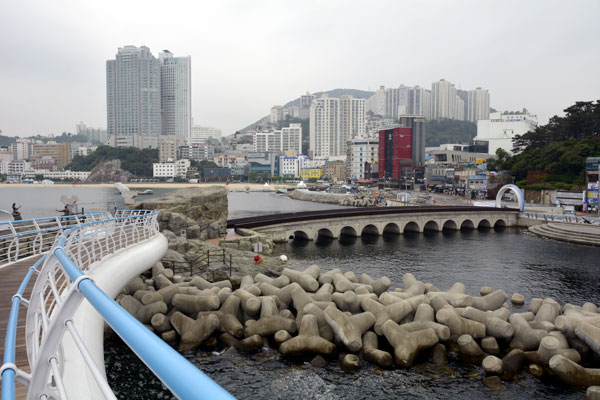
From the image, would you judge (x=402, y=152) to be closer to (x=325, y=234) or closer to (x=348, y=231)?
(x=348, y=231)

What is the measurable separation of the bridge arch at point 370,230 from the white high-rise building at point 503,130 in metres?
86.9

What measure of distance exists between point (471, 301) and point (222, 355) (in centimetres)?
1014

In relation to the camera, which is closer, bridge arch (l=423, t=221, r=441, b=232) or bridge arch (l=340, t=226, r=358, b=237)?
bridge arch (l=340, t=226, r=358, b=237)

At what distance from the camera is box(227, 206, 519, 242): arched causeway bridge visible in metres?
40.1

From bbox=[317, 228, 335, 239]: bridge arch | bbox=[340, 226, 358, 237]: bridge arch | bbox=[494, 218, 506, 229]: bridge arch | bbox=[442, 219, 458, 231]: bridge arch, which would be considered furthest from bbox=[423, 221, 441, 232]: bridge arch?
bbox=[317, 228, 335, 239]: bridge arch

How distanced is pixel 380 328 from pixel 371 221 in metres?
32.3

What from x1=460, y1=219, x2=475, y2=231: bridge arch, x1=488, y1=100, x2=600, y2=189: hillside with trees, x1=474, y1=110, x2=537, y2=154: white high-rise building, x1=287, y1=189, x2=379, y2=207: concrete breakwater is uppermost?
x1=474, y1=110, x2=537, y2=154: white high-rise building

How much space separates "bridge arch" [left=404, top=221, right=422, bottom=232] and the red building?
67237 millimetres

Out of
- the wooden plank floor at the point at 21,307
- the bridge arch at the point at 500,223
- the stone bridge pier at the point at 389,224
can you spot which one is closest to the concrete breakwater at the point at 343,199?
the bridge arch at the point at 500,223

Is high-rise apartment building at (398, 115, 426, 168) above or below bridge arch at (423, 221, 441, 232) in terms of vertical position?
above

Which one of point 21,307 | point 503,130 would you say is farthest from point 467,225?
point 503,130

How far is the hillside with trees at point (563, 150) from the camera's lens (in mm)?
66875

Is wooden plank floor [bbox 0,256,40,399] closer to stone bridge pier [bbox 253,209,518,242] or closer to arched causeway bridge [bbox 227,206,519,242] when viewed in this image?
arched causeway bridge [bbox 227,206,519,242]

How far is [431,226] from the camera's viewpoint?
52.3m
